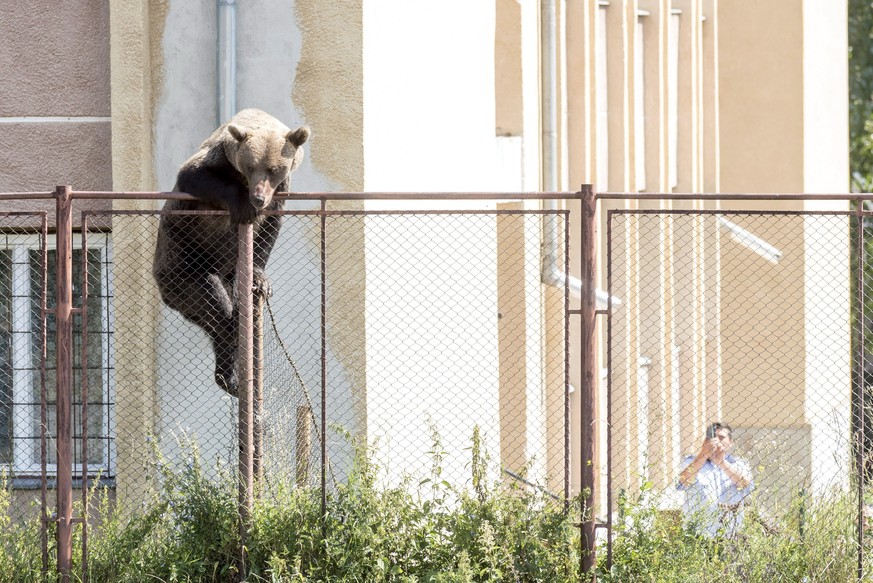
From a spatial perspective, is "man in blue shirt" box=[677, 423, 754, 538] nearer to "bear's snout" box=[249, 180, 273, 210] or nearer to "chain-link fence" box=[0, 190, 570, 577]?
"chain-link fence" box=[0, 190, 570, 577]

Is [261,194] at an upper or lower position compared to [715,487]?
upper

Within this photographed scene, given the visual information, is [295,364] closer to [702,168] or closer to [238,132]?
[238,132]

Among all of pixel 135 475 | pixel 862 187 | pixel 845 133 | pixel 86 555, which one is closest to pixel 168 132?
pixel 135 475

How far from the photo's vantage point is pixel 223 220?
7926mm

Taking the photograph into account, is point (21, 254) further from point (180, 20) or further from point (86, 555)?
point (86, 555)

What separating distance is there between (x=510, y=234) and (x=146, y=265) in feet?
12.2

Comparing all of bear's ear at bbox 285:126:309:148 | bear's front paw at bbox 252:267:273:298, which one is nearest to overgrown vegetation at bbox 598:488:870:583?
bear's front paw at bbox 252:267:273:298

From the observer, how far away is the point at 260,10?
8.70 meters

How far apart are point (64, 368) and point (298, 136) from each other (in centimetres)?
189

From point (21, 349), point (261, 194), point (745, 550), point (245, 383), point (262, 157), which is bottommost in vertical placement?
point (745, 550)

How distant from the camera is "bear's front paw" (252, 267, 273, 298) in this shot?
7.73 metres

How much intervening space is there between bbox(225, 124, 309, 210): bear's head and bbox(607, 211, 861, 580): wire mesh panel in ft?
6.28

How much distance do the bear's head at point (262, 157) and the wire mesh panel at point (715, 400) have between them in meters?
1.91

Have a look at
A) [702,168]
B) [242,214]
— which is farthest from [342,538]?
[702,168]
